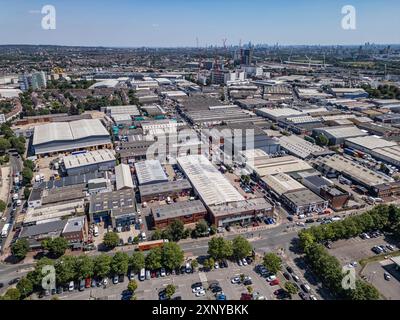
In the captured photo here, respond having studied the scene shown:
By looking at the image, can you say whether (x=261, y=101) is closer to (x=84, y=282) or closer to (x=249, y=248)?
(x=249, y=248)

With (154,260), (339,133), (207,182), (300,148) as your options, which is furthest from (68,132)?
(339,133)

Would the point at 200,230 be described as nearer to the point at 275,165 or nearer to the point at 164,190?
the point at 164,190

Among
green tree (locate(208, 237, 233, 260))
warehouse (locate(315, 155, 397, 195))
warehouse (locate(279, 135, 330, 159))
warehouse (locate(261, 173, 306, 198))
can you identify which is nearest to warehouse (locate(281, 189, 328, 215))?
warehouse (locate(261, 173, 306, 198))

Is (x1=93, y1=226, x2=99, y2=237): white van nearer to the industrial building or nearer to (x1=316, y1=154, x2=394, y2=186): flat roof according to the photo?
the industrial building

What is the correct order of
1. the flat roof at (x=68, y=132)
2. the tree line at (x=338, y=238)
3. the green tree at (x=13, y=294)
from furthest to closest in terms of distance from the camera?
1. the flat roof at (x=68, y=132)
2. the tree line at (x=338, y=238)
3. the green tree at (x=13, y=294)

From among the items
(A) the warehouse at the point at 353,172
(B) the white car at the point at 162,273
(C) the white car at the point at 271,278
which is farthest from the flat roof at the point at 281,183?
(B) the white car at the point at 162,273

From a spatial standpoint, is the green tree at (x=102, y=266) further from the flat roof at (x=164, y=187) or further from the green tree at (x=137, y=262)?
the flat roof at (x=164, y=187)

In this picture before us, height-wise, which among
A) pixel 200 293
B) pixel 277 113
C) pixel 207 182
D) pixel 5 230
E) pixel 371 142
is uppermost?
pixel 277 113
